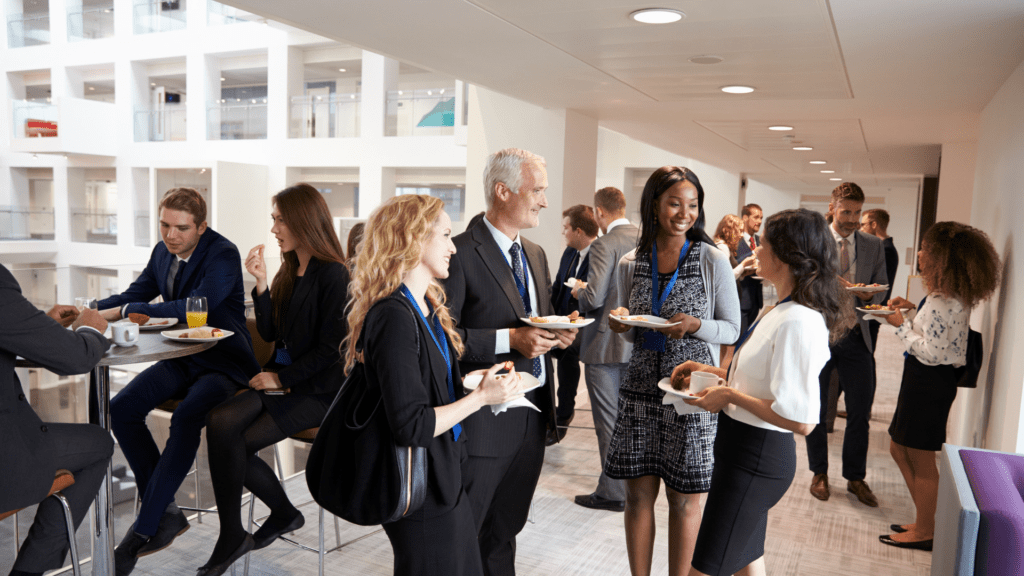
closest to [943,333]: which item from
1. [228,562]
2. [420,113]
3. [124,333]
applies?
[228,562]

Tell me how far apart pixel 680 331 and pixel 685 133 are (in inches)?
188

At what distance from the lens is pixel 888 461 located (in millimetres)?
4668

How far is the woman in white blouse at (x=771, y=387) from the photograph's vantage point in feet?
5.98

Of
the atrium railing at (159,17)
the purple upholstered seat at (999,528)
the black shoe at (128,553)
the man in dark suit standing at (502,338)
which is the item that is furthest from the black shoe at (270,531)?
the atrium railing at (159,17)

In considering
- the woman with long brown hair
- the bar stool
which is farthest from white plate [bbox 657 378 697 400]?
the bar stool

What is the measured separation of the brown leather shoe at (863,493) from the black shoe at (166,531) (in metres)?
3.49

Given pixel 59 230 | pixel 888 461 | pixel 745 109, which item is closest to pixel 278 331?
pixel 745 109

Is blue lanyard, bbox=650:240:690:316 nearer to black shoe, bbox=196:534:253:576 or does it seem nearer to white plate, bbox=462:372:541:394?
white plate, bbox=462:372:541:394

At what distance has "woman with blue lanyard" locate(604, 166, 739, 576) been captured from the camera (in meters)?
2.36

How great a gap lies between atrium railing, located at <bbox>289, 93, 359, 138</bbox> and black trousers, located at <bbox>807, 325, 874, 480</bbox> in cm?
1413

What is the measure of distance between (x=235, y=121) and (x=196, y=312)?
55.6 feet

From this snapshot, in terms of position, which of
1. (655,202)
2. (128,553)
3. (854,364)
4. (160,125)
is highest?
(160,125)

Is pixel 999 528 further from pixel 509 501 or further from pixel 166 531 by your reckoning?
pixel 166 531

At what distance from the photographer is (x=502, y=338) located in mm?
2066
